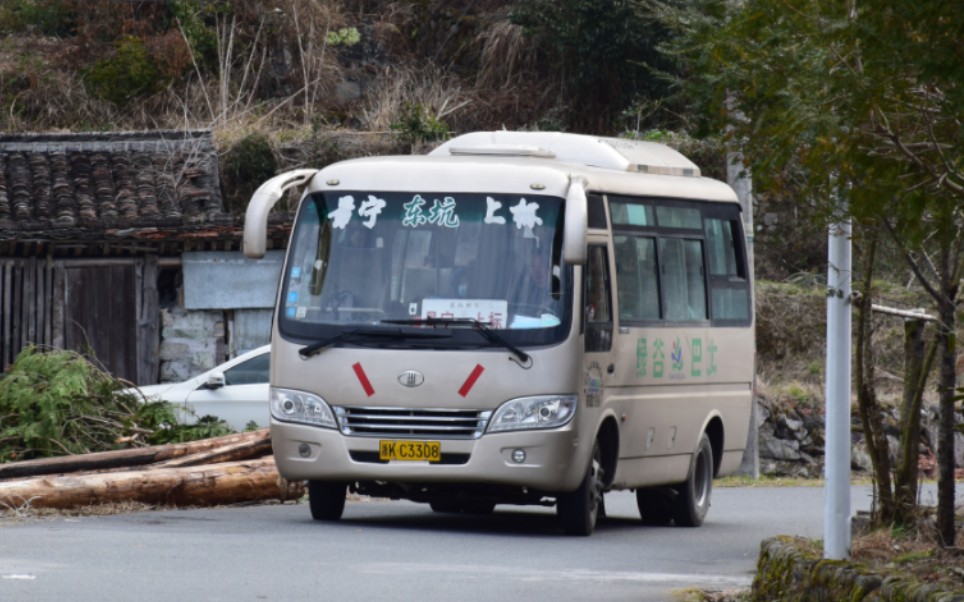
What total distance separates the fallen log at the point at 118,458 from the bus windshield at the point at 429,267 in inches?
116

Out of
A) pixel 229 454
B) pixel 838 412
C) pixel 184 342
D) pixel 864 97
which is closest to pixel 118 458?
pixel 229 454

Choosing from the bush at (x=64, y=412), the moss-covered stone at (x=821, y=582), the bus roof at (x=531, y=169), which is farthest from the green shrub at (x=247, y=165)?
the moss-covered stone at (x=821, y=582)

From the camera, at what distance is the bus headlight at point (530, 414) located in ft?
45.3

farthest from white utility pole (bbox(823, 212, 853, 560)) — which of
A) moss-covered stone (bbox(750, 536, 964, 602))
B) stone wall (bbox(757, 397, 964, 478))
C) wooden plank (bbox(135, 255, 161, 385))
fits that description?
wooden plank (bbox(135, 255, 161, 385))

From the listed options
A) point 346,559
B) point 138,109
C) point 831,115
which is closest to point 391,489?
point 346,559

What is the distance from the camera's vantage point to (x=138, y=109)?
3666 cm

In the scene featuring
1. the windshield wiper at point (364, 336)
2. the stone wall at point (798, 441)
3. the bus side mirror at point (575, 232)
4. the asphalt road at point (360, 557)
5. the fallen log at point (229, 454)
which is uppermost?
the bus side mirror at point (575, 232)

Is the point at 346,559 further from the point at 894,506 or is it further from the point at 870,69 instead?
the point at 870,69

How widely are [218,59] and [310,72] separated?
217 centimetres

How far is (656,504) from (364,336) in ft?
13.7

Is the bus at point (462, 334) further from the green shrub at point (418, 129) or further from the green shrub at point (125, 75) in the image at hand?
the green shrub at point (125, 75)

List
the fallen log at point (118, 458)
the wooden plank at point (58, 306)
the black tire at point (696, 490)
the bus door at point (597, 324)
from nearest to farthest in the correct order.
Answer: the bus door at point (597, 324) < the fallen log at point (118, 458) < the black tire at point (696, 490) < the wooden plank at point (58, 306)

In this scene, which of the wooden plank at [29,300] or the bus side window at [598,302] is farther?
the wooden plank at [29,300]

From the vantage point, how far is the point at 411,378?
13.8 m
